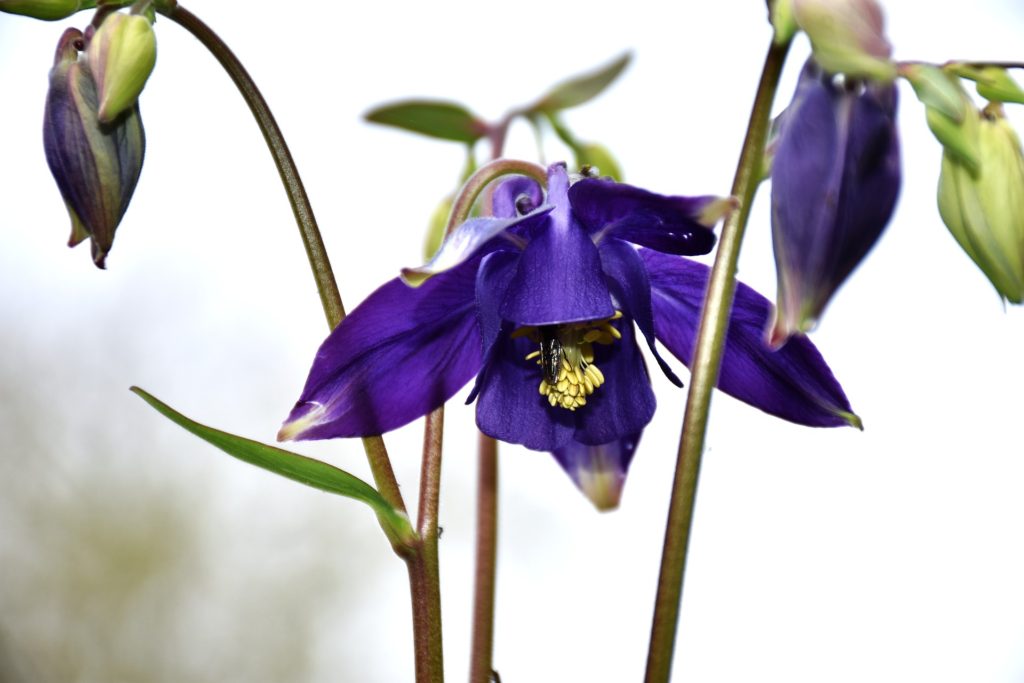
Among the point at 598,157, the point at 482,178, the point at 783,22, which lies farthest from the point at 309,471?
the point at 598,157

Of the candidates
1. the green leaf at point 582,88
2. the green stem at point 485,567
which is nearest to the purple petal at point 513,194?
the green stem at point 485,567

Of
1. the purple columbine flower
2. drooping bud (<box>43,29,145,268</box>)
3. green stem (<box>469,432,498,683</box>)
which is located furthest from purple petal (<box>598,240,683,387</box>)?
drooping bud (<box>43,29,145,268</box>)

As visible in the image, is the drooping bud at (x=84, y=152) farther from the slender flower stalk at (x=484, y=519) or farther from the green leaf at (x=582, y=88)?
the green leaf at (x=582, y=88)

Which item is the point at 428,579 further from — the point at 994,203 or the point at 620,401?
the point at 994,203

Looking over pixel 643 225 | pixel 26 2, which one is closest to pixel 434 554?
pixel 643 225

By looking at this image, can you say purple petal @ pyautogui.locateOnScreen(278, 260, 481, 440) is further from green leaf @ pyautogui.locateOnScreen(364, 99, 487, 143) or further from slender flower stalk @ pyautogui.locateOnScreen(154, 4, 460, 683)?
green leaf @ pyautogui.locateOnScreen(364, 99, 487, 143)

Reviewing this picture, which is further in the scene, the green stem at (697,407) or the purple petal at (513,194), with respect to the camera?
the purple petal at (513,194)
